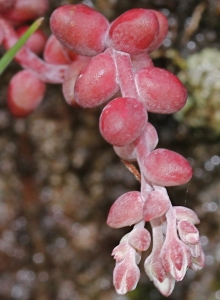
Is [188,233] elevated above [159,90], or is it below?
below

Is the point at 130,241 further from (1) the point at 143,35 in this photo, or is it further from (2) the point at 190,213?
(1) the point at 143,35

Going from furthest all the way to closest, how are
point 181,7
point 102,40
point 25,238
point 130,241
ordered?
point 25,238
point 181,7
point 102,40
point 130,241

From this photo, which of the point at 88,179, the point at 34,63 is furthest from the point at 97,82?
the point at 88,179

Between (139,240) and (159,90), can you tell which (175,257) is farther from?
(159,90)

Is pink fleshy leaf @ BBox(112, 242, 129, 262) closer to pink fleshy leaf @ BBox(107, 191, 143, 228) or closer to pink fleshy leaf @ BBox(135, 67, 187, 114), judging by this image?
pink fleshy leaf @ BBox(107, 191, 143, 228)

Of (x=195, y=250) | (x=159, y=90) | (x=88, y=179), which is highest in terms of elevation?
(x=159, y=90)

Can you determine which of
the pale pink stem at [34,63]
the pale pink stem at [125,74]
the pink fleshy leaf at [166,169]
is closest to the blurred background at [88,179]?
the pale pink stem at [34,63]

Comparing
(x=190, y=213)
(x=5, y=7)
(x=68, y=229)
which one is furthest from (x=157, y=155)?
(x=68, y=229)

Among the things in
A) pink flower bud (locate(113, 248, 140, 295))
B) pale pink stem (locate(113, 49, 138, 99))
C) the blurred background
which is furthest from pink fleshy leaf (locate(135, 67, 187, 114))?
the blurred background
